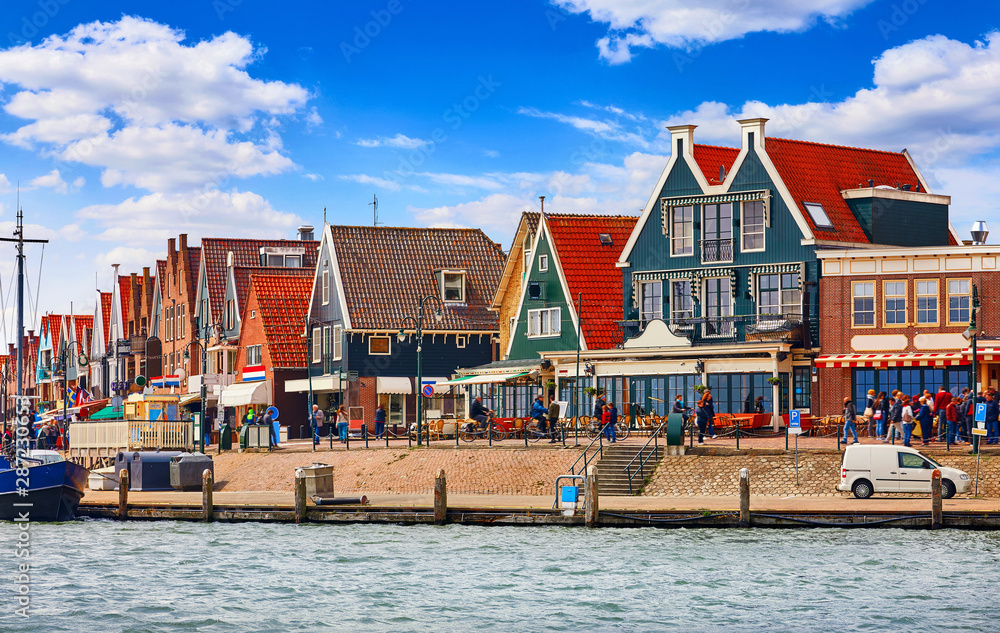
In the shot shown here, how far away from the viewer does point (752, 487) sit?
142 feet

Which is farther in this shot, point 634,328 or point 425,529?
point 634,328

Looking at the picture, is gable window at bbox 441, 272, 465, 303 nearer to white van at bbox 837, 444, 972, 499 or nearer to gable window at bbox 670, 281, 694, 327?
gable window at bbox 670, 281, 694, 327

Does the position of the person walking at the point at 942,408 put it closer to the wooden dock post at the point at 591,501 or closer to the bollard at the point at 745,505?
the bollard at the point at 745,505

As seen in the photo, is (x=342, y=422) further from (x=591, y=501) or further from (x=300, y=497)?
(x=591, y=501)

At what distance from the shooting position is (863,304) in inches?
2096

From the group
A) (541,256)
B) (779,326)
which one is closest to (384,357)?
(541,256)

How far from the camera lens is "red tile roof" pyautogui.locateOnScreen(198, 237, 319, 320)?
83.5m

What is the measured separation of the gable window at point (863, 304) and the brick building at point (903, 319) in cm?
4

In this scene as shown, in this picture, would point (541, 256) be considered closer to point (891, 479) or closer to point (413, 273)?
point (413, 273)

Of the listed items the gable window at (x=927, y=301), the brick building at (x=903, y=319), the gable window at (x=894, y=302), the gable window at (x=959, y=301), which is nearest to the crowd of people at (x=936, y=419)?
the brick building at (x=903, y=319)

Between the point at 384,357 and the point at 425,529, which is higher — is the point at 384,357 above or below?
above

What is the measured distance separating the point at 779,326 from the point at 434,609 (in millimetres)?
28380

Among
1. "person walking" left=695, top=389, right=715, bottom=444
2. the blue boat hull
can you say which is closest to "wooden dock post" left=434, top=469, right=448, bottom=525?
"person walking" left=695, top=389, right=715, bottom=444
